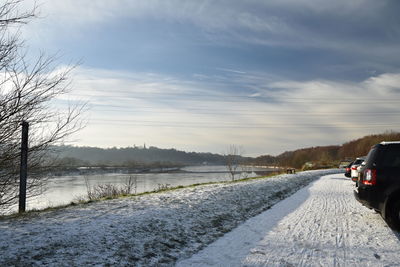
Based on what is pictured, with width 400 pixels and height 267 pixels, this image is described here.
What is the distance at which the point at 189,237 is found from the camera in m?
7.21

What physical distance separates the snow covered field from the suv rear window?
5.16ft

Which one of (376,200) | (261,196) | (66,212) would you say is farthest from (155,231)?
(261,196)

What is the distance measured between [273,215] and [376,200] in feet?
10.9

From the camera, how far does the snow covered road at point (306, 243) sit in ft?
18.5

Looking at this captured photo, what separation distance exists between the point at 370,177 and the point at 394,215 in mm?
962

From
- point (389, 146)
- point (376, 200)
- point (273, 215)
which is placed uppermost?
point (389, 146)

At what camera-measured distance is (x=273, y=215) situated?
406 inches

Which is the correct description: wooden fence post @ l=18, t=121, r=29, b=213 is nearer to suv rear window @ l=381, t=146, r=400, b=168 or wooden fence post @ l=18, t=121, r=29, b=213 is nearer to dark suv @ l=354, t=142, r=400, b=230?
dark suv @ l=354, t=142, r=400, b=230

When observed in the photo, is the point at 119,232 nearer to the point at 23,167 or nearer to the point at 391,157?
the point at 23,167

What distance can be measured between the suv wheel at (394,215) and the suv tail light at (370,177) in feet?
2.05

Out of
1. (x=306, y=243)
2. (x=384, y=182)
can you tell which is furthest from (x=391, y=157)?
(x=306, y=243)

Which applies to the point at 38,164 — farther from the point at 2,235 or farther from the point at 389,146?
the point at 389,146

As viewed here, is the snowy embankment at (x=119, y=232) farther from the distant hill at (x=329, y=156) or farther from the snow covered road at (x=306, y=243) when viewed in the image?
the distant hill at (x=329, y=156)

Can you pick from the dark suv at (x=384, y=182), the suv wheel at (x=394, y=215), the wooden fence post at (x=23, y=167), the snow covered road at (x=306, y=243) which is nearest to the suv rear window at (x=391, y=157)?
the dark suv at (x=384, y=182)
